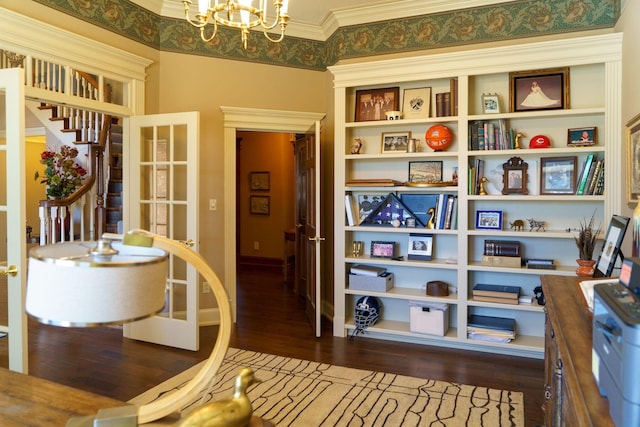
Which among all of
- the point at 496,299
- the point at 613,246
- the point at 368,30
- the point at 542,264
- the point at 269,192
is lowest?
the point at 496,299

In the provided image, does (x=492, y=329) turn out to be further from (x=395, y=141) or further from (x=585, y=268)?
(x=395, y=141)

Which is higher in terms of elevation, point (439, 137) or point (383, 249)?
point (439, 137)

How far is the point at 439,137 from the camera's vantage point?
12.4 feet

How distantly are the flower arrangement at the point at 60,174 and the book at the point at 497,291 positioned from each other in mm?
4777

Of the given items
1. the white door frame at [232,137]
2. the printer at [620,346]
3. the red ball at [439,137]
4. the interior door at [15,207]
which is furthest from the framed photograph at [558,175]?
the interior door at [15,207]

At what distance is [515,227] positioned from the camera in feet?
12.0

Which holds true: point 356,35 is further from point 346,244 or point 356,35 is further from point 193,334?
point 193,334

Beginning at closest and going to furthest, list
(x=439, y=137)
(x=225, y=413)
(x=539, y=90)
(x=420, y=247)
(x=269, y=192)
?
(x=225, y=413), (x=539, y=90), (x=439, y=137), (x=420, y=247), (x=269, y=192)

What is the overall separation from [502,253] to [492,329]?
0.63 metres

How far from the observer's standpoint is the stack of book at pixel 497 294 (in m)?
3.54

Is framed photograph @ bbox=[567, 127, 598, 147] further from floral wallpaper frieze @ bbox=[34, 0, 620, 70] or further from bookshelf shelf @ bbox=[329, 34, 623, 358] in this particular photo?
floral wallpaper frieze @ bbox=[34, 0, 620, 70]

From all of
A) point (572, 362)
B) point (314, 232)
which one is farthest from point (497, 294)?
point (572, 362)

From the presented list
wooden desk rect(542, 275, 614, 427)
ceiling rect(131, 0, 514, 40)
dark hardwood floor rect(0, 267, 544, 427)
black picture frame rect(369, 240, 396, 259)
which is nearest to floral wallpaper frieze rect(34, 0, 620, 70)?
ceiling rect(131, 0, 514, 40)

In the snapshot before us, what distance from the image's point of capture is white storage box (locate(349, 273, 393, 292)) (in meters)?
3.96
